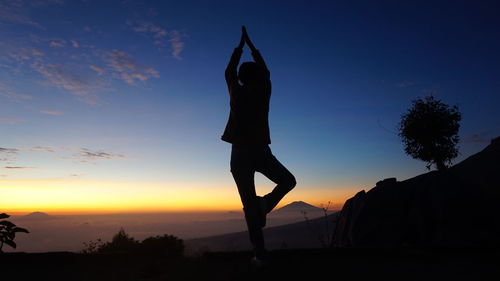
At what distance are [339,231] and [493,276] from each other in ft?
29.1

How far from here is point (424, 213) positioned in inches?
427

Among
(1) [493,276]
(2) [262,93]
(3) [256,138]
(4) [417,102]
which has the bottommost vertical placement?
(1) [493,276]

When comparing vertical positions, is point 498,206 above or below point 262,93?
below

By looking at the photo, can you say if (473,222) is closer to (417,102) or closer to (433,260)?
(433,260)

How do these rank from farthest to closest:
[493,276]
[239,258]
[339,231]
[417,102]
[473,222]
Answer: [417,102]
[339,231]
[473,222]
[239,258]
[493,276]

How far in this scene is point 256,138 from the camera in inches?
181

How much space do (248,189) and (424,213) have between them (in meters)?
8.62

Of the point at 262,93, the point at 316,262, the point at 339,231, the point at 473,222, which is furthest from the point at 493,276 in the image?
the point at 339,231

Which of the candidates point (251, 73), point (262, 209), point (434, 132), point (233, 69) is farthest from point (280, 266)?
point (434, 132)

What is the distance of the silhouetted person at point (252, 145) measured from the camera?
180 inches

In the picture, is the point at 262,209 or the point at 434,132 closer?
the point at 262,209

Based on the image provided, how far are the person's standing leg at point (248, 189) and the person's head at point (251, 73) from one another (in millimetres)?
985

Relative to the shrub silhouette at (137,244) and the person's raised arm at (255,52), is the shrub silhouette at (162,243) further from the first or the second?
the person's raised arm at (255,52)

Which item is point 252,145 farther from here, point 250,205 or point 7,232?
point 7,232
